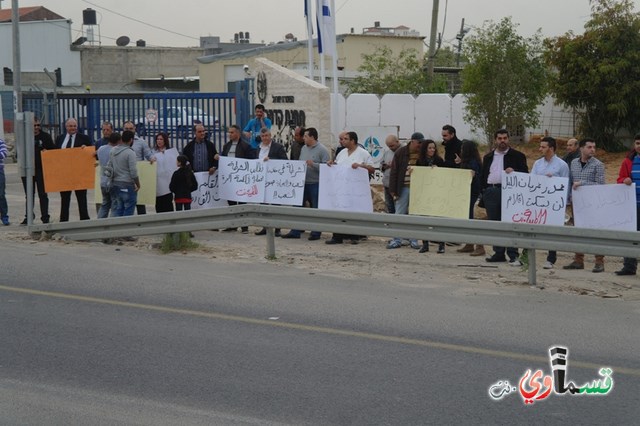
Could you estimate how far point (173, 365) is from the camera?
8.12 meters

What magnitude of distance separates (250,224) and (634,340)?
6.36 meters

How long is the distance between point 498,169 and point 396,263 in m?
2.08

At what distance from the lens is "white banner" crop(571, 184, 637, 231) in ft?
41.5

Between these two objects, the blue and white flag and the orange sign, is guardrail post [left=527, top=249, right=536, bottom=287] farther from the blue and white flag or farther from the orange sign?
the blue and white flag

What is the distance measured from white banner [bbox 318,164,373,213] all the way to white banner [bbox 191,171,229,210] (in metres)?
2.05

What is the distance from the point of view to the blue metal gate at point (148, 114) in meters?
24.0

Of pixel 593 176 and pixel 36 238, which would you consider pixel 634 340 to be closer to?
pixel 593 176

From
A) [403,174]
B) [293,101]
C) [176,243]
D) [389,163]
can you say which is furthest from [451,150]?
[293,101]

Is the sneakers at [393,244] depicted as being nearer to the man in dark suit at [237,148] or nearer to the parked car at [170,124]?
the man in dark suit at [237,148]

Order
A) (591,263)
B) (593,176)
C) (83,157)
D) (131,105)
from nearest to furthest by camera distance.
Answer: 1. (593,176)
2. (591,263)
3. (83,157)
4. (131,105)

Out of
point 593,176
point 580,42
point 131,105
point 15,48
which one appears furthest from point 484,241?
point 580,42

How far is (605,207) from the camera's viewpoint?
12.8 m

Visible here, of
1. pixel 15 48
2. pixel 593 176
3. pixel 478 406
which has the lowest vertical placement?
pixel 478 406

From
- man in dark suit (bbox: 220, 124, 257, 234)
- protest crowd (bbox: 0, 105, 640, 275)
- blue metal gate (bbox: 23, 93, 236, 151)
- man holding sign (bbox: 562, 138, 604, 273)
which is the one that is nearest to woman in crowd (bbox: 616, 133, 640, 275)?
protest crowd (bbox: 0, 105, 640, 275)
